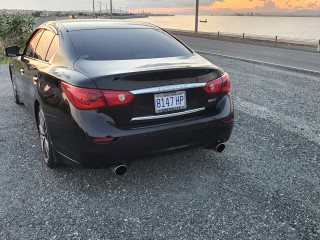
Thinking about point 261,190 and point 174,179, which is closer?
point 261,190

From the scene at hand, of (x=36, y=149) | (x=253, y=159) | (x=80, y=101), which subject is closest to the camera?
(x=80, y=101)

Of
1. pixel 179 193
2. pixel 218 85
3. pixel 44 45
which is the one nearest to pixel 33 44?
pixel 44 45

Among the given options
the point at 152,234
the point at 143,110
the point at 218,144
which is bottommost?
the point at 152,234

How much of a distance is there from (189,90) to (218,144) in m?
0.79

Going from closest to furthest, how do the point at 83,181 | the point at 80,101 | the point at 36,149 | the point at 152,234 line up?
the point at 152,234 → the point at 80,101 → the point at 83,181 → the point at 36,149

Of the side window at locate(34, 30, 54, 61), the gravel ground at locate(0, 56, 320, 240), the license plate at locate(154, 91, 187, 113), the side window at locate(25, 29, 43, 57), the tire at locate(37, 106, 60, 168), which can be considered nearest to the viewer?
the gravel ground at locate(0, 56, 320, 240)

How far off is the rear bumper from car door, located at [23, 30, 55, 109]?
1.04 m

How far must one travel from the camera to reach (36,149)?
450 cm

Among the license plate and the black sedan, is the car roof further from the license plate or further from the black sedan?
the license plate

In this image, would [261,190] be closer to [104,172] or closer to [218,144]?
[218,144]

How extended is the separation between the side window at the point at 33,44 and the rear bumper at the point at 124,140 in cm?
Answer: 198

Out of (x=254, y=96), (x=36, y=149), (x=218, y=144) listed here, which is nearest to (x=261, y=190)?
(x=218, y=144)

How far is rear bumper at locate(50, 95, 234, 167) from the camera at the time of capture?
2998 mm

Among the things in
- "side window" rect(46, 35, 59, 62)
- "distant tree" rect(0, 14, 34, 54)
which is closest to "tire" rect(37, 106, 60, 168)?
"side window" rect(46, 35, 59, 62)
